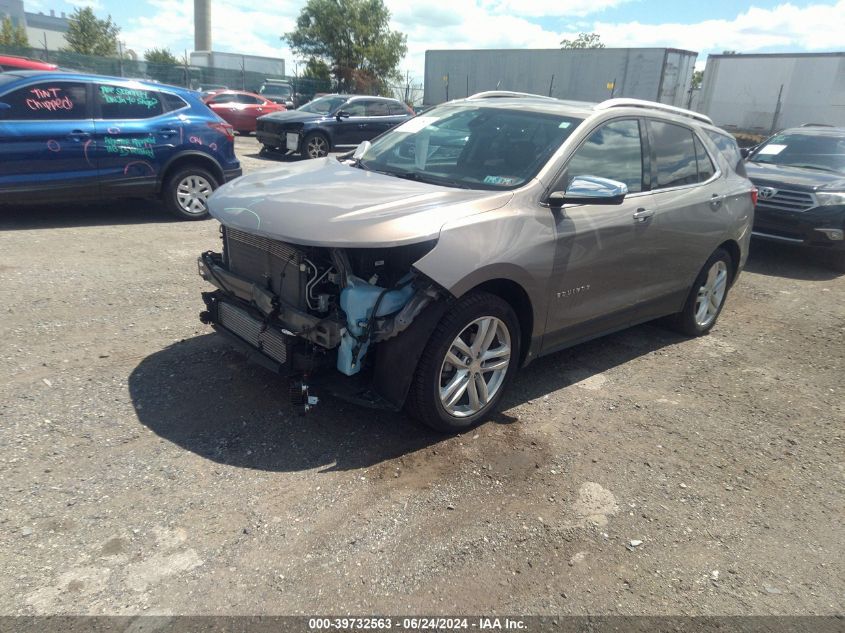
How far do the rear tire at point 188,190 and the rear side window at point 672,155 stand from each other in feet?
18.3

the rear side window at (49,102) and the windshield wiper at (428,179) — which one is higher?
the rear side window at (49,102)

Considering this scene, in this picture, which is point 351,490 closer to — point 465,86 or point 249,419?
point 249,419

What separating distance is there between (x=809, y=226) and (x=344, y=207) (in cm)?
725

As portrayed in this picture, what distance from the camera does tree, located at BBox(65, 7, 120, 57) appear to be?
47.6m

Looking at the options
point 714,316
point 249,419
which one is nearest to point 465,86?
point 714,316

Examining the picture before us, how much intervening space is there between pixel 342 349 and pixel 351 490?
711mm

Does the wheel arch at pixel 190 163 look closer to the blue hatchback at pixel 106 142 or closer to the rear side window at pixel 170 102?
the blue hatchback at pixel 106 142

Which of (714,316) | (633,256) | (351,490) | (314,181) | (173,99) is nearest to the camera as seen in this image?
(351,490)

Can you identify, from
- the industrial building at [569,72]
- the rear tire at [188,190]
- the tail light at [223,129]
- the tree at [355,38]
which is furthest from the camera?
the tree at [355,38]

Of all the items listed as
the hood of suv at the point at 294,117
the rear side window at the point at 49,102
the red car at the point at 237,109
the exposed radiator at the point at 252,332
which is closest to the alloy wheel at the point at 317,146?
the hood of suv at the point at 294,117

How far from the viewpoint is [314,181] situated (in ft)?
13.3

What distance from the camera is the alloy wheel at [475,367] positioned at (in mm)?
3605

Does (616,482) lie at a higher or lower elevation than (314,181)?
lower

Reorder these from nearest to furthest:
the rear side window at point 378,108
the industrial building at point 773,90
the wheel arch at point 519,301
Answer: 1. the wheel arch at point 519,301
2. the rear side window at point 378,108
3. the industrial building at point 773,90
